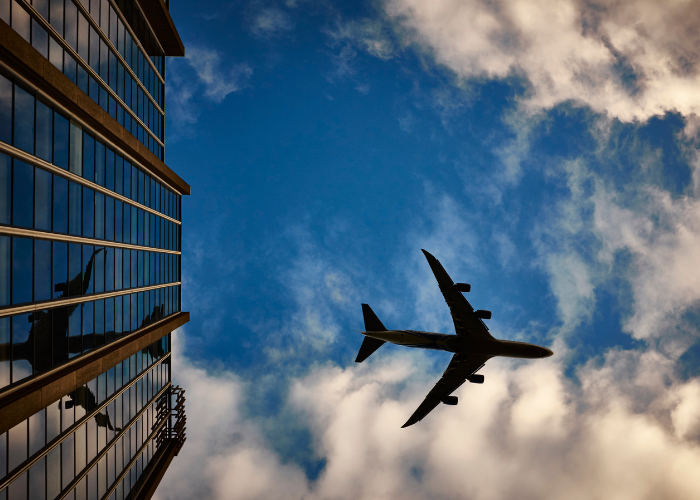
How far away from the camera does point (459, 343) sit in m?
25.8

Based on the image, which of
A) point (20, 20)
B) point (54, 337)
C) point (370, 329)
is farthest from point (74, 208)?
point (370, 329)

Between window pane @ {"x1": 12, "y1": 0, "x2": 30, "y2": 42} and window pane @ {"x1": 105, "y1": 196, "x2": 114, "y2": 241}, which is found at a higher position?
window pane @ {"x1": 12, "y1": 0, "x2": 30, "y2": 42}

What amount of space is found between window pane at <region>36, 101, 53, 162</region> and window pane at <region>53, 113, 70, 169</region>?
42 cm

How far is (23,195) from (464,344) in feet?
96.1

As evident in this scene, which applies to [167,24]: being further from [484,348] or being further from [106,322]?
[484,348]

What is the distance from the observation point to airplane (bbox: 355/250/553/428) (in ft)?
80.5

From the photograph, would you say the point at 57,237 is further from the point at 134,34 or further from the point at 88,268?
the point at 134,34

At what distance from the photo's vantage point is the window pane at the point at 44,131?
14.7 m

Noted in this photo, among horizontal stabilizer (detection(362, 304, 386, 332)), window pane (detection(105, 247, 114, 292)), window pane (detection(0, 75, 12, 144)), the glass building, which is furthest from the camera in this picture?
horizontal stabilizer (detection(362, 304, 386, 332))

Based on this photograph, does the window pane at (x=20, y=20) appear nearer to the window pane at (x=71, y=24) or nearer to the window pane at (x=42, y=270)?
the window pane at (x=71, y=24)

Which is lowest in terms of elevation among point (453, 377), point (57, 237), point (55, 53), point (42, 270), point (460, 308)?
point (453, 377)

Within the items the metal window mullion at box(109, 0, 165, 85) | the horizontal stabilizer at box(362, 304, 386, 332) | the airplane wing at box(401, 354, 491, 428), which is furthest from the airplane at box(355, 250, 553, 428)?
the metal window mullion at box(109, 0, 165, 85)

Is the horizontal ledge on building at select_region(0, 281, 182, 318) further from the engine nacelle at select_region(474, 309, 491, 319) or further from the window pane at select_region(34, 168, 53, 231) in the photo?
the engine nacelle at select_region(474, 309, 491, 319)

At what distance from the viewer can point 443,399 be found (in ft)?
87.9
